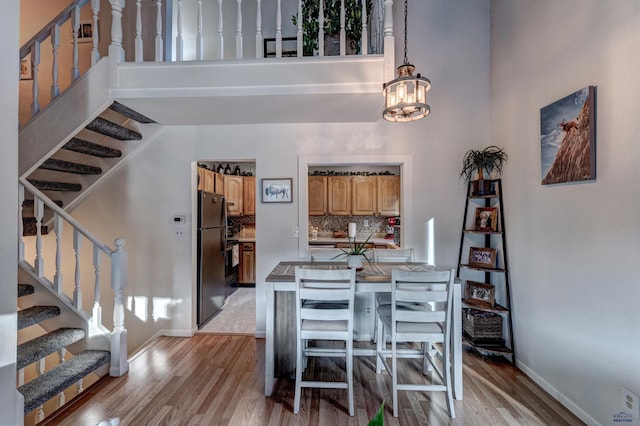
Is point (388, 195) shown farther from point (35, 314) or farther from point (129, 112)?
point (35, 314)

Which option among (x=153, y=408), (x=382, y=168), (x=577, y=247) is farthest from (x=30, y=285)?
(x=382, y=168)

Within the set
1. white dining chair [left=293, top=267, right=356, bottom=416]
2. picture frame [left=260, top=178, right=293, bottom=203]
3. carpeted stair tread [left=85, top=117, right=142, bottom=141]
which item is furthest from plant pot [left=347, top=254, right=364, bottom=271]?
carpeted stair tread [left=85, top=117, right=142, bottom=141]

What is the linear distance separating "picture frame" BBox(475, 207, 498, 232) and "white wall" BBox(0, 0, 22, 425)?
346 cm

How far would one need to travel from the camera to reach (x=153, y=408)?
2225 mm

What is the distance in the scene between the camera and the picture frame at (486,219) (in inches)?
121

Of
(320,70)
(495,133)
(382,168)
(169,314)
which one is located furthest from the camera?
(382,168)

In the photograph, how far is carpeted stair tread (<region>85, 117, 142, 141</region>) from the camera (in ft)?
9.68

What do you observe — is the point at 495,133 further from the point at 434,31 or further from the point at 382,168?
the point at 382,168

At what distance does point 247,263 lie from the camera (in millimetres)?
5766

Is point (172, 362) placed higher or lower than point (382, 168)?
lower

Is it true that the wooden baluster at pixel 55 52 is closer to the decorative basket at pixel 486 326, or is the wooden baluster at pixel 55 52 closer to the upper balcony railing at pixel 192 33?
the upper balcony railing at pixel 192 33

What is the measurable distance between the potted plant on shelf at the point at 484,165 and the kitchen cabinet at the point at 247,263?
12.9 ft

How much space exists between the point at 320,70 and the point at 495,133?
→ 6.58 feet

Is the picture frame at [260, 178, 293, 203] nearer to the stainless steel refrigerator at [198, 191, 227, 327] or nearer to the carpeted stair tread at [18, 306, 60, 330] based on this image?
the stainless steel refrigerator at [198, 191, 227, 327]
